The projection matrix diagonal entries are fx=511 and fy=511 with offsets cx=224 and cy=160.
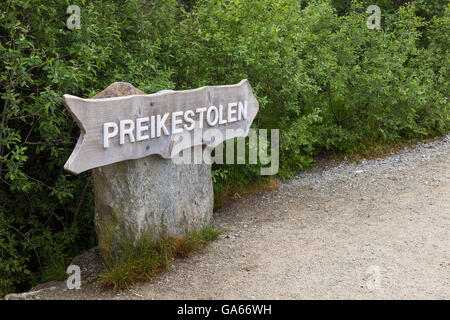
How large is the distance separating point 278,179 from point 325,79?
152cm

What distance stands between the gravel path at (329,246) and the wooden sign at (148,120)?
1.06 meters

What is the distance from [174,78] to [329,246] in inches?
105

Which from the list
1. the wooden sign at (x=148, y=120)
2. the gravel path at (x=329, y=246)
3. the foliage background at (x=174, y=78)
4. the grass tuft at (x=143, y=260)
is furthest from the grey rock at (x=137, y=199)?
the foliage background at (x=174, y=78)

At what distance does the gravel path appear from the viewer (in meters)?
3.91

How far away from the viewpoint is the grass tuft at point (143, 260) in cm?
411

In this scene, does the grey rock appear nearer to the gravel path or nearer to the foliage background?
the gravel path

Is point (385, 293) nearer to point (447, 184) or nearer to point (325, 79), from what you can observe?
point (447, 184)

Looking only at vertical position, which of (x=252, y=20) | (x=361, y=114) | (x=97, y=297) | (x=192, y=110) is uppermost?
(x=252, y=20)

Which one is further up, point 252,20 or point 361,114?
point 252,20

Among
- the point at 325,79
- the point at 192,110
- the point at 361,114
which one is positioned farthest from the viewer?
the point at 361,114

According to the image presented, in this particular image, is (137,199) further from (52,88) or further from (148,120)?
(52,88)

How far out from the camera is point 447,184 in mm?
6105

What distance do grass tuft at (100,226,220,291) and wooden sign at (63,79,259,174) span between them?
763 mm

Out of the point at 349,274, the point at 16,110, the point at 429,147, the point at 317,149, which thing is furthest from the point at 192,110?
the point at 429,147
